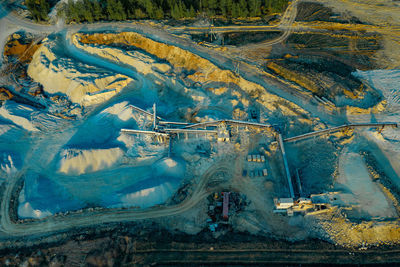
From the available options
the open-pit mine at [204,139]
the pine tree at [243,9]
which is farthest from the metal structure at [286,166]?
the pine tree at [243,9]

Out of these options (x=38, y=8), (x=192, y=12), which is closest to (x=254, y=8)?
(x=192, y=12)

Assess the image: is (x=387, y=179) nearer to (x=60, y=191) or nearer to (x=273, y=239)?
(x=273, y=239)

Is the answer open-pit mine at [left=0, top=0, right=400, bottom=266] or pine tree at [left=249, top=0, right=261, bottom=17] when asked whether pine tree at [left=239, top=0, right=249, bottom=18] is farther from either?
open-pit mine at [left=0, top=0, right=400, bottom=266]

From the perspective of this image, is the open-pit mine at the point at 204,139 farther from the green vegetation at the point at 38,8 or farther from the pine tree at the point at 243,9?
the green vegetation at the point at 38,8

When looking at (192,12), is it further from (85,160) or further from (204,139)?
(85,160)

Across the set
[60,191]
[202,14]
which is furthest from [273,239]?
[202,14]
